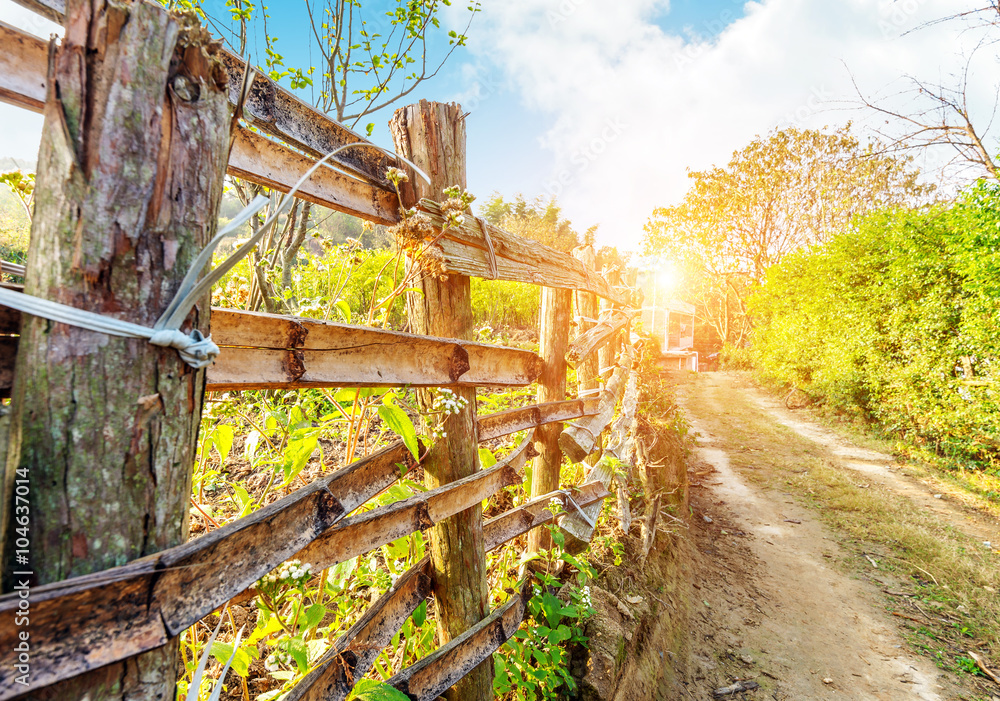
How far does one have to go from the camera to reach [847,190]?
56.5 feet

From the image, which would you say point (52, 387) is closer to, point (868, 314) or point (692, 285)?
point (868, 314)

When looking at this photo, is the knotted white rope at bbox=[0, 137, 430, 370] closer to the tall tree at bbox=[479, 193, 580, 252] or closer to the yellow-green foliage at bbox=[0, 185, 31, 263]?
the yellow-green foliage at bbox=[0, 185, 31, 263]

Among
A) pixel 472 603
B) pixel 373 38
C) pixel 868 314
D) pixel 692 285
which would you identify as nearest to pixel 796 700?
pixel 472 603

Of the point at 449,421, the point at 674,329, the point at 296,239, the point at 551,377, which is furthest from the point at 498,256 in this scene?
the point at 674,329

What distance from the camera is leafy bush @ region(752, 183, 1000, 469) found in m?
6.28

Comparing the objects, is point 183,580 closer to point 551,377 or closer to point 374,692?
point 374,692

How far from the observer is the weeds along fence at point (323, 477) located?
0.64 meters

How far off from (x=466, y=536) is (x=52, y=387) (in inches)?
54.8

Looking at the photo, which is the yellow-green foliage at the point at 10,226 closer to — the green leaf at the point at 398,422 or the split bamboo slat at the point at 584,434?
the green leaf at the point at 398,422

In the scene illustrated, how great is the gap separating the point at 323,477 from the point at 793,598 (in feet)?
15.1

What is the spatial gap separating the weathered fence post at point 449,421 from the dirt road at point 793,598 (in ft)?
6.94

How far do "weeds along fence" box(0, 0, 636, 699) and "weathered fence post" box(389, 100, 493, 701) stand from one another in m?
0.01

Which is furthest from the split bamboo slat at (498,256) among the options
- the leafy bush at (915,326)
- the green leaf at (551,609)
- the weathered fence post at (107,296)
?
the leafy bush at (915,326)

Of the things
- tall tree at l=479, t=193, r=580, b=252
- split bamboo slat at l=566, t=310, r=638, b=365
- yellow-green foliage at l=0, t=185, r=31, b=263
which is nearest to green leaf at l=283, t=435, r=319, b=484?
yellow-green foliage at l=0, t=185, r=31, b=263
